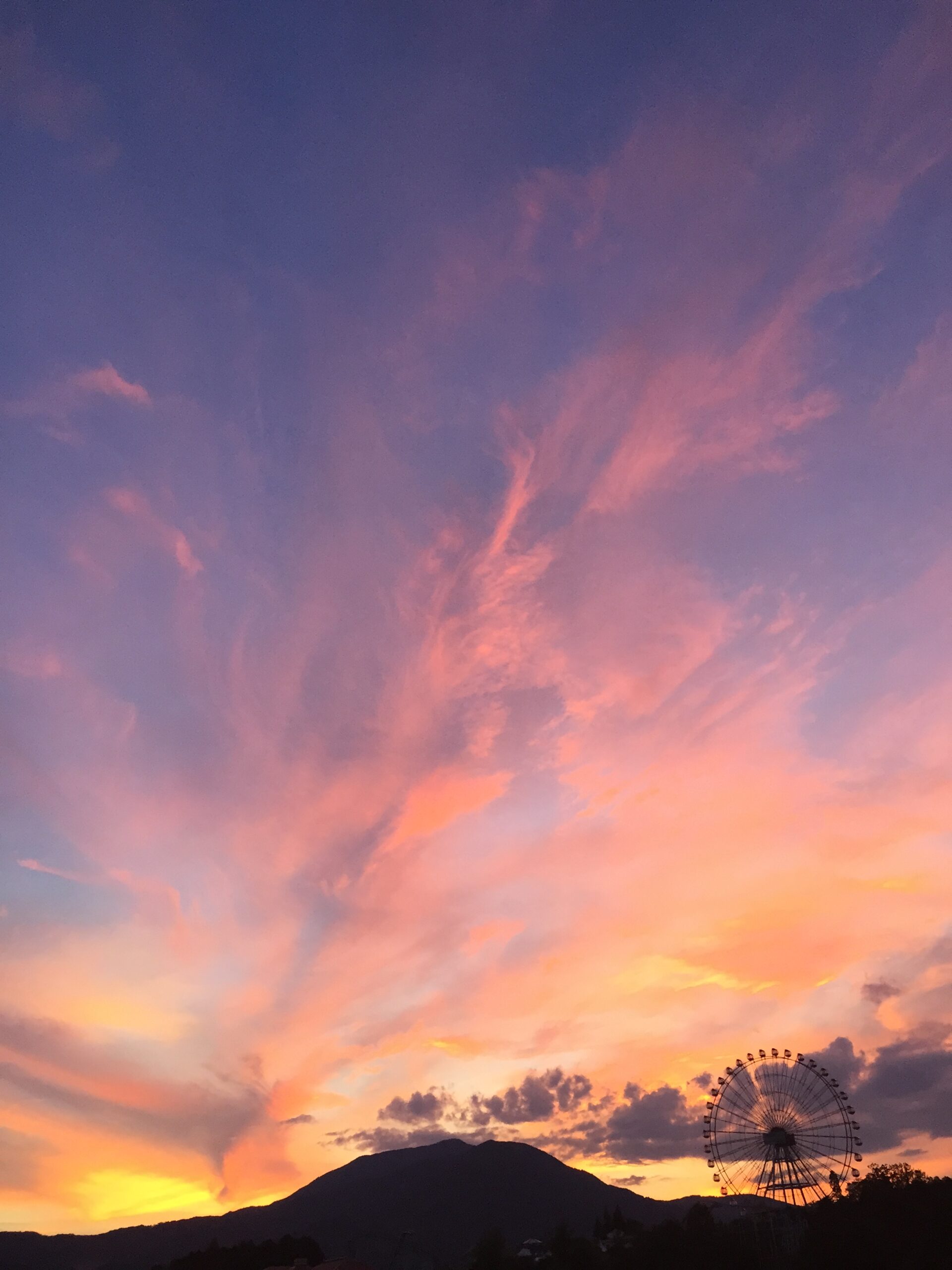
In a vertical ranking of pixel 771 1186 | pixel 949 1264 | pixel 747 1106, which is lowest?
pixel 949 1264

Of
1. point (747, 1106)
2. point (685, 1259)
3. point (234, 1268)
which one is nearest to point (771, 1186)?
point (747, 1106)

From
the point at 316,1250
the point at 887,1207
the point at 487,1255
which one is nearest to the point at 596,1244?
the point at 487,1255

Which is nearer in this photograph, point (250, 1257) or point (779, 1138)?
point (779, 1138)

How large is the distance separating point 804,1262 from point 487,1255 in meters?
76.1

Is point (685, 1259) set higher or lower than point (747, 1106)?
lower

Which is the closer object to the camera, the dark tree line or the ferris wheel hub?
the ferris wheel hub

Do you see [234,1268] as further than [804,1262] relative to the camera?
Yes

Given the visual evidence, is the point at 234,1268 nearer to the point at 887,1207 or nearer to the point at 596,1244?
the point at 596,1244

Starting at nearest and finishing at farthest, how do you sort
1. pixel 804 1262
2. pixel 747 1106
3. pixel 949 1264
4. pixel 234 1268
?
pixel 949 1264
pixel 804 1262
pixel 747 1106
pixel 234 1268

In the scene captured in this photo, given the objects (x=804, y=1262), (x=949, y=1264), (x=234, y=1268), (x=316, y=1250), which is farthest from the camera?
(x=316, y=1250)

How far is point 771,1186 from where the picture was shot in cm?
10438

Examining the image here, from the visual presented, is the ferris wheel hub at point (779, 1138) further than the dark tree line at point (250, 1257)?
No

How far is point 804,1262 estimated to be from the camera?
94.2 meters

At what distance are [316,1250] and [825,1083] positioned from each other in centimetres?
12133
